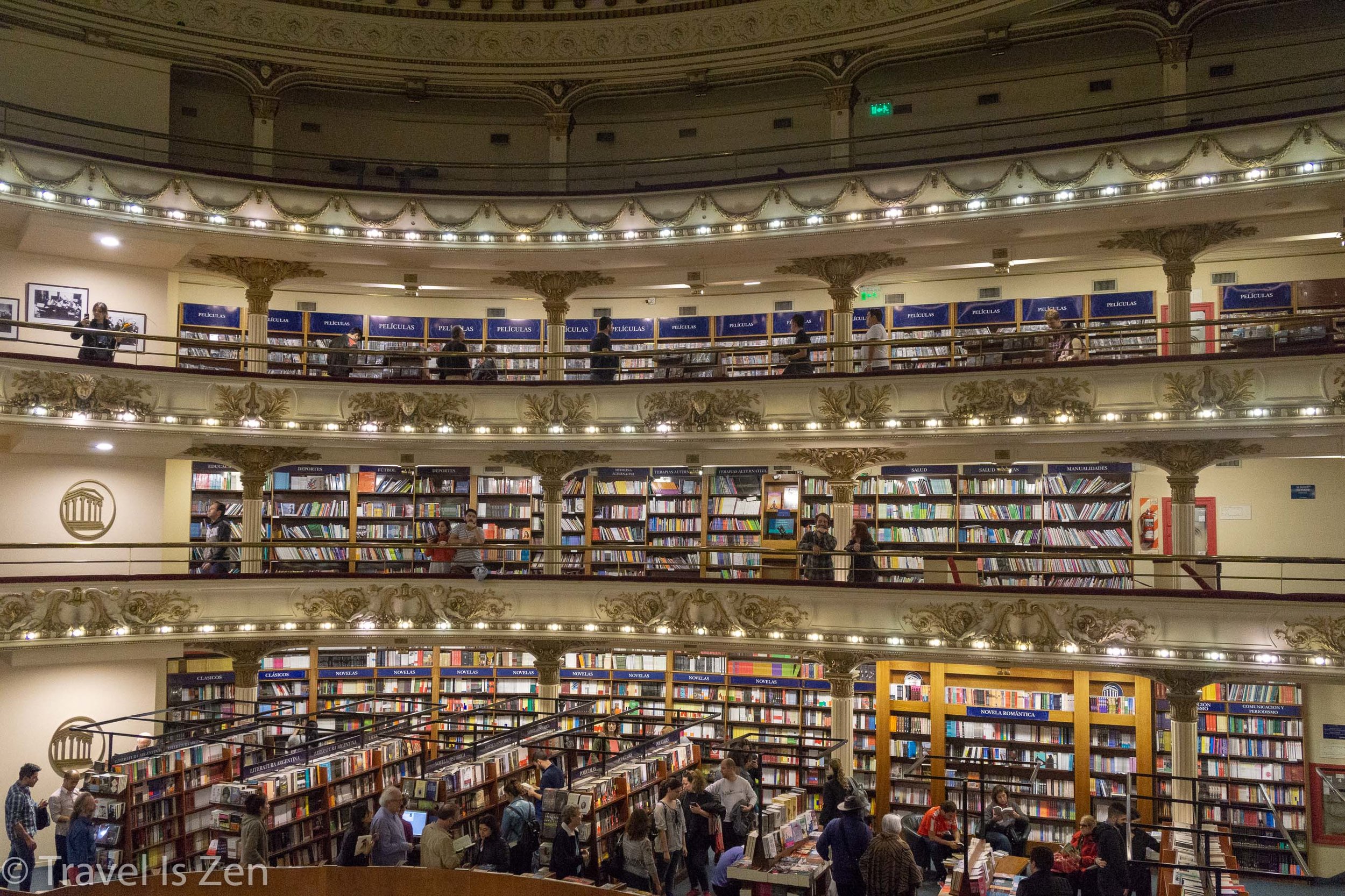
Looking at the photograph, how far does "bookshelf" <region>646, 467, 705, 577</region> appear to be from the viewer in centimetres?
1559

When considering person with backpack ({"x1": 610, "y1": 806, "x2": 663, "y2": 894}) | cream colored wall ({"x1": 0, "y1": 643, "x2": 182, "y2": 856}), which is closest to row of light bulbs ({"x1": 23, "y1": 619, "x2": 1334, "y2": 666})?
cream colored wall ({"x1": 0, "y1": 643, "x2": 182, "y2": 856})

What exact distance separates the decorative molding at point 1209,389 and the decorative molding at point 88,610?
1164cm

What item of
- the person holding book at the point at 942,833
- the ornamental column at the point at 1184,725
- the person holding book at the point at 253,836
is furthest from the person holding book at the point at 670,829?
the ornamental column at the point at 1184,725

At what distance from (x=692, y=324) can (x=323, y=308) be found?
5.80 meters

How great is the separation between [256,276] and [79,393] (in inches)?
129

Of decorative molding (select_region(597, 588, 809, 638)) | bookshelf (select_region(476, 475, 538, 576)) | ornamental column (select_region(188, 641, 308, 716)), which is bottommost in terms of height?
ornamental column (select_region(188, 641, 308, 716))

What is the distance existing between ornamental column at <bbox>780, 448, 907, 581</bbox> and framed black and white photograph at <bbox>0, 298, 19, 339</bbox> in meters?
10.3

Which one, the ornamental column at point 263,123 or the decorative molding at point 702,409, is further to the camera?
the ornamental column at point 263,123

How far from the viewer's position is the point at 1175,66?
1369cm

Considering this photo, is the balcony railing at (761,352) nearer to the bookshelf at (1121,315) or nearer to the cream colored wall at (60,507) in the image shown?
the bookshelf at (1121,315)

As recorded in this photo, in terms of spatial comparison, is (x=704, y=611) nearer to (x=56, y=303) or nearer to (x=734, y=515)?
(x=734, y=515)

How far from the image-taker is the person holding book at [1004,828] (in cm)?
989

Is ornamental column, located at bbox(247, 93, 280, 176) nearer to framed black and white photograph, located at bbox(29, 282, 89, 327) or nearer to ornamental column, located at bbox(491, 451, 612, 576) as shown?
framed black and white photograph, located at bbox(29, 282, 89, 327)

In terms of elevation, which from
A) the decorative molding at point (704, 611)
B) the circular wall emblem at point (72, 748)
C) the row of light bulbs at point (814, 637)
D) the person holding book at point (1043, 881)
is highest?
the decorative molding at point (704, 611)
